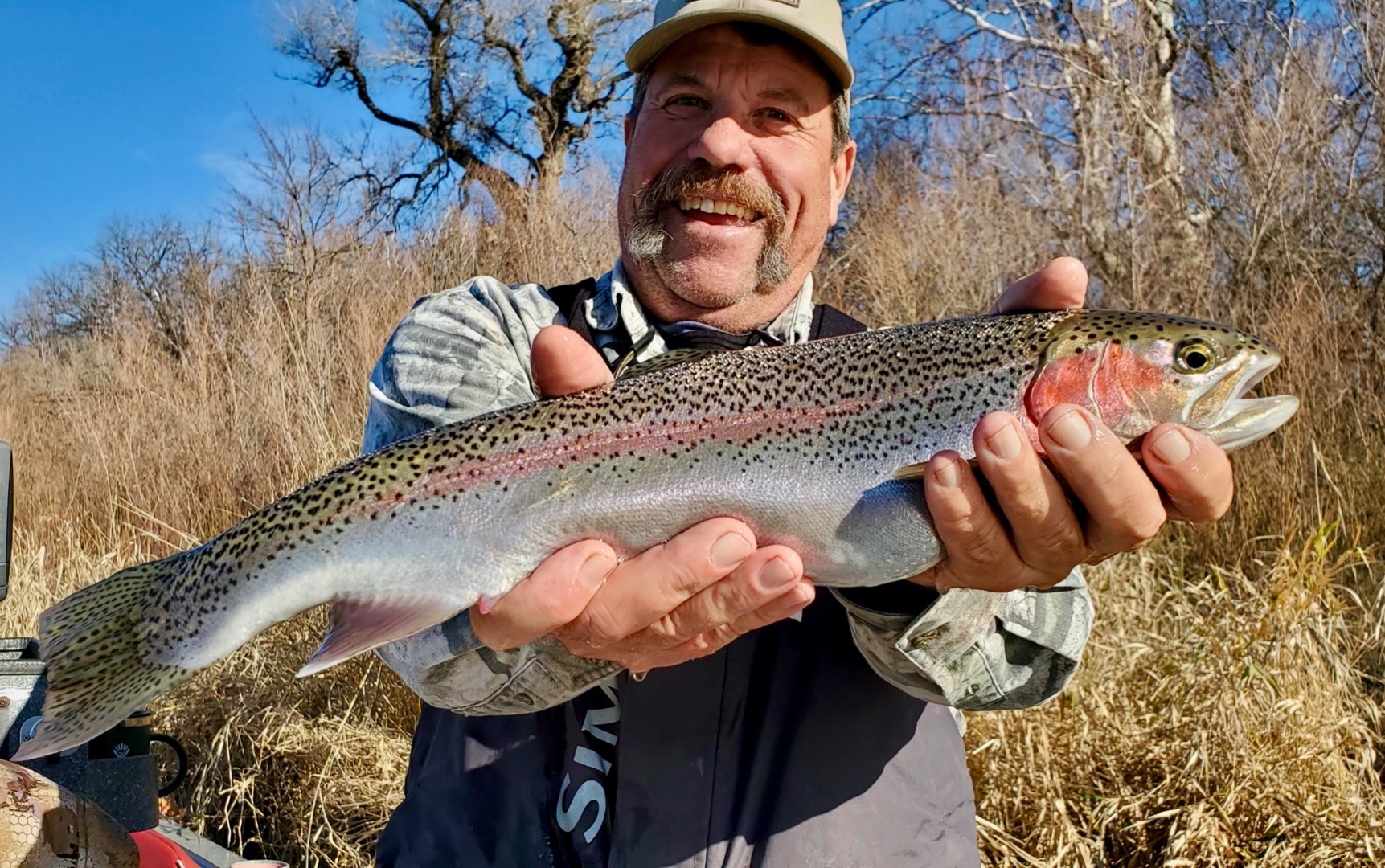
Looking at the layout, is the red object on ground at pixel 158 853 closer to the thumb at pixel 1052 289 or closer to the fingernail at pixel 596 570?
the fingernail at pixel 596 570

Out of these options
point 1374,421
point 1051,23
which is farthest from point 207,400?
point 1051,23

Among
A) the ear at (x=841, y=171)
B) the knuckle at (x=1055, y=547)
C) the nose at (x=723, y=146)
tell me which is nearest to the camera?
the knuckle at (x=1055, y=547)

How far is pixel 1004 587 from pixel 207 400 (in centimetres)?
726

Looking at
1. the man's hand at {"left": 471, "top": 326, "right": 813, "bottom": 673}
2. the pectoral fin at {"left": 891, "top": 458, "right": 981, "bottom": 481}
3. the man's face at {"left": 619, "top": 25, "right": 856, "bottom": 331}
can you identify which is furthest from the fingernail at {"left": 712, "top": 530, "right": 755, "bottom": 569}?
the man's face at {"left": 619, "top": 25, "right": 856, "bottom": 331}

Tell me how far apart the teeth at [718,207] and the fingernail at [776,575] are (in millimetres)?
1444

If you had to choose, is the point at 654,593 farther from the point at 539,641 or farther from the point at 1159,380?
the point at 1159,380

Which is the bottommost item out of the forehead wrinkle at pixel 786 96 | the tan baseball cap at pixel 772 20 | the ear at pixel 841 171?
the ear at pixel 841 171

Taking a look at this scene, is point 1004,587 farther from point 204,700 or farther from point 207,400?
point 207,400

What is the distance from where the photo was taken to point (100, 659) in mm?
2021

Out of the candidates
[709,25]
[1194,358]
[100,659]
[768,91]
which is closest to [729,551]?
[1194,358]

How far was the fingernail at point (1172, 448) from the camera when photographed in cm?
184

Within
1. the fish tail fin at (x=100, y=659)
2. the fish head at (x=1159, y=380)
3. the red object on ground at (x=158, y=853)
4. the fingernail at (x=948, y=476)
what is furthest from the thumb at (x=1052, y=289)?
the red object on ground at (x=158, y=853)

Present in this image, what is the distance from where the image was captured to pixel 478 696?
85.4 inches

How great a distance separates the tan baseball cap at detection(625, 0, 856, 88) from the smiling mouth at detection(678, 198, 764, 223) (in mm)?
512
